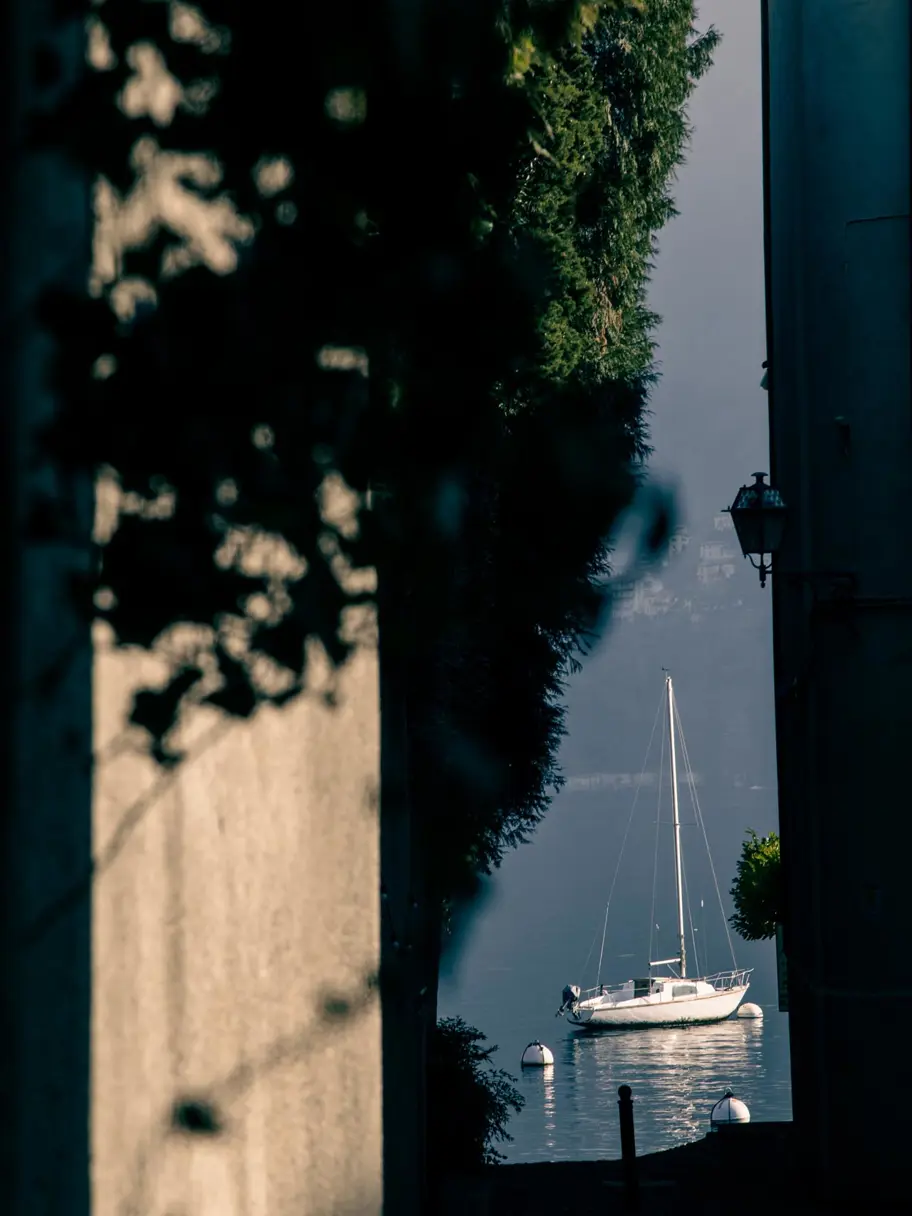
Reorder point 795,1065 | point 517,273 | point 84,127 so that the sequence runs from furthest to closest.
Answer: point 795,1065
point 517,273
point 84,127

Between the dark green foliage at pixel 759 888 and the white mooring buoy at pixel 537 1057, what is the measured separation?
41138 millimetres

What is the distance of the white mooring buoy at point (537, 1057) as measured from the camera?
7869cm

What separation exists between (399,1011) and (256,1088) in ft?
6.31

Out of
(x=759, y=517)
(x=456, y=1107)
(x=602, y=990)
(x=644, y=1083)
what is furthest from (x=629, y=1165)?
(x=602, y=990)

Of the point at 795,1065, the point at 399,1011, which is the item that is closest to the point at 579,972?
the point at 795,1065

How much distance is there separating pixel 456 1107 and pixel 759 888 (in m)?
21.8

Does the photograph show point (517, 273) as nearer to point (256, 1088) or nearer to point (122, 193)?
point (122, 193)

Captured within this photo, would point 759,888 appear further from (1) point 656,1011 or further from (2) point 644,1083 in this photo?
(1) point 656,1011

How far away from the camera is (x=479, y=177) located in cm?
330

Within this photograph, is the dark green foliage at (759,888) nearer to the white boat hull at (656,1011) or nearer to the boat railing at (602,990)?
the white boat hull at (656,1011)

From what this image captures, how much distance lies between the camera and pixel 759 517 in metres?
14.1

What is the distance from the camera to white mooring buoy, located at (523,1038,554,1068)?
78688mm

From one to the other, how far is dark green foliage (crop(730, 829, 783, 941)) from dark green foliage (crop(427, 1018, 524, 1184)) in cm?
1785

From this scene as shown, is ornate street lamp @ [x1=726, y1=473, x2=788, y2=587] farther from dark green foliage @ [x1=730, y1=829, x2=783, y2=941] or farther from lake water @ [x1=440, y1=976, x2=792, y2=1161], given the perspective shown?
lake water @ [x1=440, y1=976, x2=792, y2=1161]
